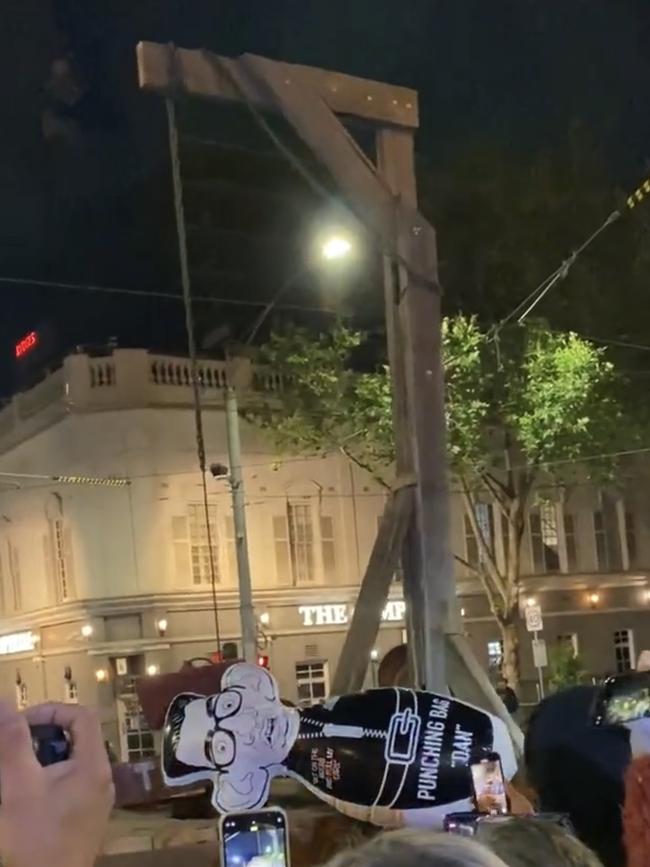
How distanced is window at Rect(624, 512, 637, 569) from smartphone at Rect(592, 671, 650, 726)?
22935 mm

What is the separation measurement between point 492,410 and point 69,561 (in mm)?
8494

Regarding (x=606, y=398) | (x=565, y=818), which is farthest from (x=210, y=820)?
(x=606, y=398)

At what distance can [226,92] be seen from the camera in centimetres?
542

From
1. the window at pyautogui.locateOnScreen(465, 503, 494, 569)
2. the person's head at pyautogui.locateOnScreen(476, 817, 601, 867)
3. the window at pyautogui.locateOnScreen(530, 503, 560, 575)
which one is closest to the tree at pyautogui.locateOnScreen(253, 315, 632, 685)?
the window at pyautogui.locateOnScreen(465, 503, 494, 569)

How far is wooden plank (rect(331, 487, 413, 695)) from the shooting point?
536 cm

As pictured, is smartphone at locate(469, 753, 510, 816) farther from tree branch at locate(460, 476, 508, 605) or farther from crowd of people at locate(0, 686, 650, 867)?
tree branch at locate(460, 476, 508, 605)

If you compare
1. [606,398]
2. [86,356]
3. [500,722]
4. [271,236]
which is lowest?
[500,722]

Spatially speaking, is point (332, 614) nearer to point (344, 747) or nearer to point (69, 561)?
point (69, 561)

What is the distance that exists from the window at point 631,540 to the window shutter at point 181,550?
31.5 feet

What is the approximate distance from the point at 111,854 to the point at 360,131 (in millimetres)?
3497

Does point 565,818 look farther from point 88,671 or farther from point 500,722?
point 88,671

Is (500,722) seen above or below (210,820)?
above

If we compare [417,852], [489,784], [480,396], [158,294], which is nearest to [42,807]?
[417,852]

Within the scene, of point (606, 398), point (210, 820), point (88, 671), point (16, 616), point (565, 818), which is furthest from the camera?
point (16, 616)
